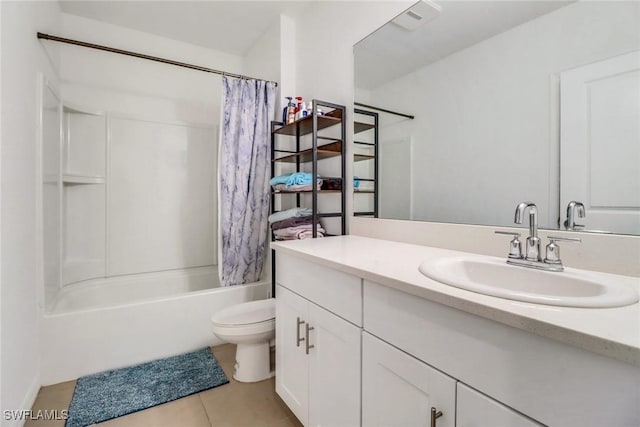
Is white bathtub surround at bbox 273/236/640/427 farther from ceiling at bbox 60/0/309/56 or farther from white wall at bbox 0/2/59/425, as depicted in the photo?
ceiling at bbox 60/0/309/56

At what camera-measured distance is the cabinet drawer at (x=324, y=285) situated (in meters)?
1.01

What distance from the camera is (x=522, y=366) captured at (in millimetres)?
583

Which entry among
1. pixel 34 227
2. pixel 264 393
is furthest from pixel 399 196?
pixel 34 227

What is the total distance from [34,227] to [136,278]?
3.56ft

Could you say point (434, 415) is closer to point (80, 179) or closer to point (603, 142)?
point (603, 142)

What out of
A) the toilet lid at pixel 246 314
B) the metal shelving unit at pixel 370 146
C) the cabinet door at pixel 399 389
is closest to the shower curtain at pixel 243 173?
the toilet lid at pixel 246 314

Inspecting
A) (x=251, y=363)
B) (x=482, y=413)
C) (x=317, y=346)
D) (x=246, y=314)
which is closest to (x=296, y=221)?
(x=246, y=314)

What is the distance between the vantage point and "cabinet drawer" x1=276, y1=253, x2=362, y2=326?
101 centimetres

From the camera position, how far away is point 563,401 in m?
0.53

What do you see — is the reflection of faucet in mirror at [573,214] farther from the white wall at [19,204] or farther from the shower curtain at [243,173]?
the white wall at [19,204]

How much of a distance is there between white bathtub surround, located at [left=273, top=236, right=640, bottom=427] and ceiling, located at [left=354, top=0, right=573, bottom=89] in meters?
0.90

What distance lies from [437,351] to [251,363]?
135 centimetres

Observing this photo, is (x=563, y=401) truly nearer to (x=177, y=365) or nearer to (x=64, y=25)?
(x=177, y=365)

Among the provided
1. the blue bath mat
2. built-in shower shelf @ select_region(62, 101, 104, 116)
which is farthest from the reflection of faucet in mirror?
built-in shower shelf @ select_region(62, 101, 104, 116)
